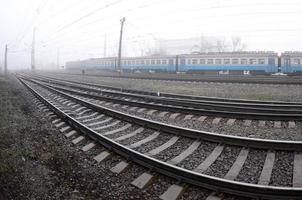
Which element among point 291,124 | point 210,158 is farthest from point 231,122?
point 210,158

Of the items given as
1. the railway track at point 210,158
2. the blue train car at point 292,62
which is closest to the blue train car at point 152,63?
the blue train car at point 292,62

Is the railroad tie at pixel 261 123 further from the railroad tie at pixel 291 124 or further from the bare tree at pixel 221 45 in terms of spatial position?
the bare tree at pixel 221 45

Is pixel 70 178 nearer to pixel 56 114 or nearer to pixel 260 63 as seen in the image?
pixel 56 114

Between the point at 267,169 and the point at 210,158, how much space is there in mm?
1078

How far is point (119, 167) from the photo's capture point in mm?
5715

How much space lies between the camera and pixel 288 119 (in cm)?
875

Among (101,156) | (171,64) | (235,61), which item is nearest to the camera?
(101,156)

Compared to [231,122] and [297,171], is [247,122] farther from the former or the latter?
[297,171]

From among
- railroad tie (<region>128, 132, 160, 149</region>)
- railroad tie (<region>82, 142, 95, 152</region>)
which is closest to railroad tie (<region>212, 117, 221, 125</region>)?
railroad tie (<region>128, 132, 160, 149</region>)

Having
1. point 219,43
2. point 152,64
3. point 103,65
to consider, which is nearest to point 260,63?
point 152,64

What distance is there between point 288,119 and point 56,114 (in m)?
7.95

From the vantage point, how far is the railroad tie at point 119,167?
5571 mm

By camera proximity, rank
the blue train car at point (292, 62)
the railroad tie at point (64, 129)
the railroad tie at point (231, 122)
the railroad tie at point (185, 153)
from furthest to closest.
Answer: the blue train car at point (292, 62) → the railroad tie at point (64, 129) → the railroad tie at point (231, 122) → the railroad tie at point (185, 153)

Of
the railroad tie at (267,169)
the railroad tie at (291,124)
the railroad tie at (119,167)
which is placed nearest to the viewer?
the railroad tie at (267,169)
